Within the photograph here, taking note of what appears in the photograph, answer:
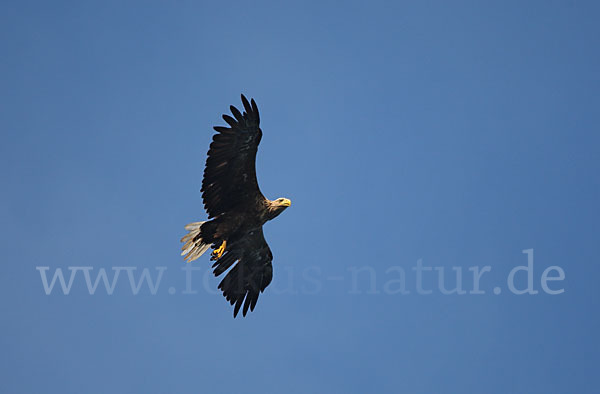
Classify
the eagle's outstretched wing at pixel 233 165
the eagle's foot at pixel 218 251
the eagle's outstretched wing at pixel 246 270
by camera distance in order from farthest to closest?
the eagle's outstretched wing at pixel 246 270, the eagle's foot at pixel 218 251, the eagle's outstretched wing at pixel 233 165

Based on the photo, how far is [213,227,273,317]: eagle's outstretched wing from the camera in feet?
39.9

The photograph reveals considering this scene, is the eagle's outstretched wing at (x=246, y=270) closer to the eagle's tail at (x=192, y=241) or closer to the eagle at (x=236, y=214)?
the eagle at (x=236, y=214)

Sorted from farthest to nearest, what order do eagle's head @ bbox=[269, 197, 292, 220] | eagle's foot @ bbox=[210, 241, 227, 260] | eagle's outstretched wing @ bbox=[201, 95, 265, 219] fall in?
1. eagle's foot @ bbox=[210, 241, 227, 260]
2. eagle's head @ bbox=[269, 197, 292, 220]
3. eagle's outstretched wing @ bbox=[201, 95, 265, 219]

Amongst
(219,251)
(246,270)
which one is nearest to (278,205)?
(219,251)

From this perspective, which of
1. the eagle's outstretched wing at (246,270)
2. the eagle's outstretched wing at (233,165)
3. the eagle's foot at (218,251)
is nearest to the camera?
the eagle's outstretched wing at (233,165)

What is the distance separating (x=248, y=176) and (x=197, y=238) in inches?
58.2

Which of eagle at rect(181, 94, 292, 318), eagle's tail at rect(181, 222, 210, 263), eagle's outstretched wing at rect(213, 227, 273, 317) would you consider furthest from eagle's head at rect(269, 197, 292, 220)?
eagle's tail at rect(181, 222, 210, 263)

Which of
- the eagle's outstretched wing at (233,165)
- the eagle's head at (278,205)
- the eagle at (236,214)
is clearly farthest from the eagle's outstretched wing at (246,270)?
the eagle's outstretched wing at (233,165)

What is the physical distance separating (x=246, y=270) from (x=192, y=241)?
4.55 feet

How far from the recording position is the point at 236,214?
446 inches

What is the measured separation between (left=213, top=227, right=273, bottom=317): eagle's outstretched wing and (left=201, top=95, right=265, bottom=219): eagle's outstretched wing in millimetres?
1093

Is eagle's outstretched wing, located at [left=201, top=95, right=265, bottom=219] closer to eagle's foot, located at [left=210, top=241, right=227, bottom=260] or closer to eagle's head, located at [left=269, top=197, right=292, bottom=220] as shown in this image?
eagle's head, located at [left=269, top=197, right=292, bottom=220]

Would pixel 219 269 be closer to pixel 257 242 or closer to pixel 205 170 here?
pixel 257 242

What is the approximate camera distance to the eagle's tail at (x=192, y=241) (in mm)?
11453
